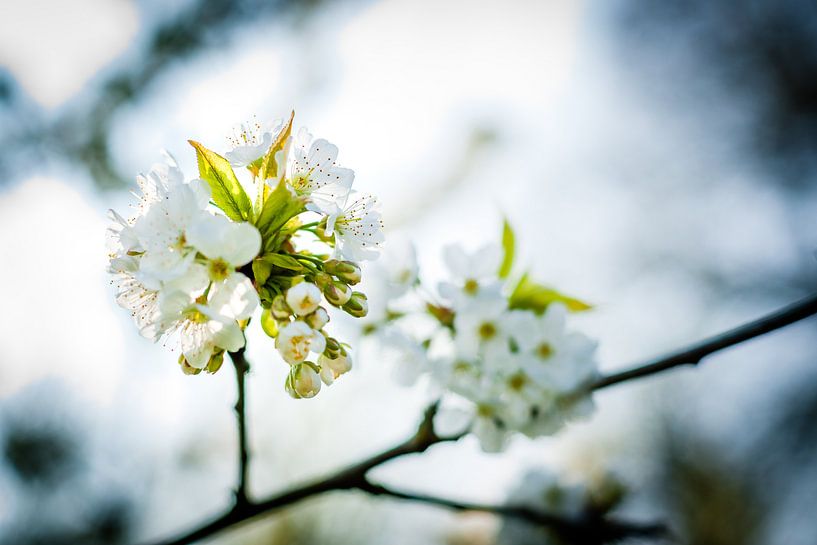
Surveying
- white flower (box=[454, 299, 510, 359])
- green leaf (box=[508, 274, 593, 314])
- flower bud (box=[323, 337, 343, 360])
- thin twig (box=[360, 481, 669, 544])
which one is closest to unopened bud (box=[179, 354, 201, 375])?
flower bud (box=[323, 337, 343, 360])

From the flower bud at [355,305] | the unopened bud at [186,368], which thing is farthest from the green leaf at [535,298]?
the unopened bud at [186,368]

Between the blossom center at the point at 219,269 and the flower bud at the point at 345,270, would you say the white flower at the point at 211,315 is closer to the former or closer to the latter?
the blossom center at the point at 219,269

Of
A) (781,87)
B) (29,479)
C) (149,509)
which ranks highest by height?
(781,87)

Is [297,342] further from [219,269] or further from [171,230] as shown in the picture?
[171,230]

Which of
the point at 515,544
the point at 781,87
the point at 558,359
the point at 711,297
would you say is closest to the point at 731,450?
the point at 711,297

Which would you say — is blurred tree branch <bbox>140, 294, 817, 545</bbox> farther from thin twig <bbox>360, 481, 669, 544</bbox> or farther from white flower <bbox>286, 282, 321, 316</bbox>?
white flower <bbox>286, 282, 321, 316</bbox>

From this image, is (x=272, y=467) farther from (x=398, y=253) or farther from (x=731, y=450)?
(x=731, y=450)
